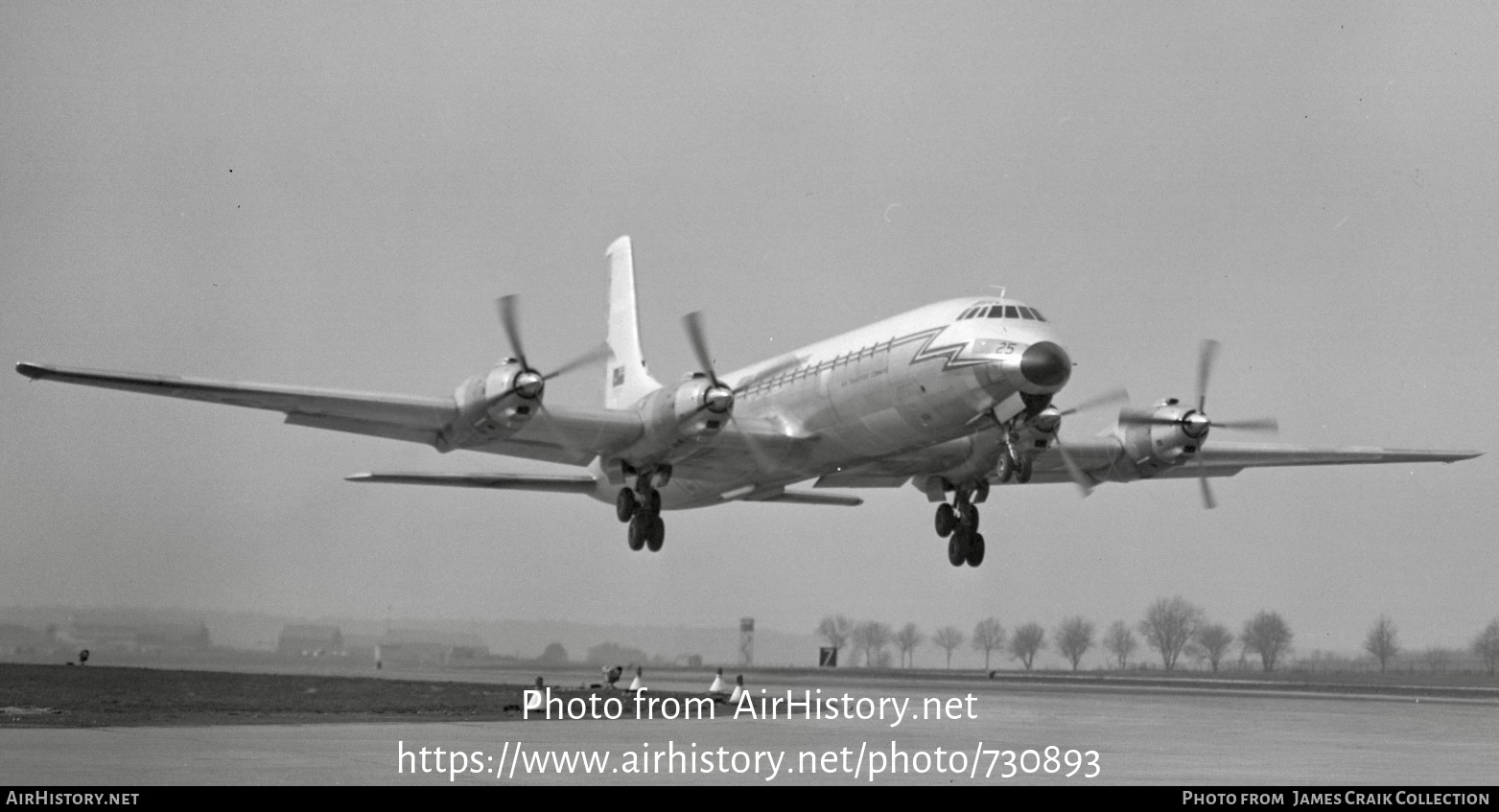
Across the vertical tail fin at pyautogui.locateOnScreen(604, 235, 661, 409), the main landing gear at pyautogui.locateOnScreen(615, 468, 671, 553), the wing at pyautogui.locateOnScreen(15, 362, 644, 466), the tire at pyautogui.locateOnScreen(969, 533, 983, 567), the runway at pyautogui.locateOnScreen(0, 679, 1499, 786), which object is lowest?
the runway at pyautogui.locateOnScreen(0, 679, 1499, 786)

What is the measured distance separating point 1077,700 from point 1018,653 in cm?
1123

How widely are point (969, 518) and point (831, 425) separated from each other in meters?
4.99

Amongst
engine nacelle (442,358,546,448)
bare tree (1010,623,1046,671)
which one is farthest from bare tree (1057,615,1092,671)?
engine nacelle (442,358,546,448)

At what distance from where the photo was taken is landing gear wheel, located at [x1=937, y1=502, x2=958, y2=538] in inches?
1309

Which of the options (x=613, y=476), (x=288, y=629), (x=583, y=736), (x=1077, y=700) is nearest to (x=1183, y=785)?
(x=583, y=736)

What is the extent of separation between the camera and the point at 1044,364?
1017 inches

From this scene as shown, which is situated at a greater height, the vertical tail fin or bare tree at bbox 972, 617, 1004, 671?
the vertical tail fin

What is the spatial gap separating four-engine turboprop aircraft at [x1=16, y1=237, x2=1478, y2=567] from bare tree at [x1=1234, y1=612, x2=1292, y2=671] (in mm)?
6545

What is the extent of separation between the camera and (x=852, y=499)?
34781 millimetres

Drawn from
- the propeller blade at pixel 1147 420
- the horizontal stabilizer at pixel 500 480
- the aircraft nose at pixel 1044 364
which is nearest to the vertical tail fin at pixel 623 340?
the horizontal stabilizer at pixel 500 480

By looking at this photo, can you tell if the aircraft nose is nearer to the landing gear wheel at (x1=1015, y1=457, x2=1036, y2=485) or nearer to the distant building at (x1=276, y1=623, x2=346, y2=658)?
the landing gear wheel at (x1=1015, y1=457, x2=1036, y2=485)

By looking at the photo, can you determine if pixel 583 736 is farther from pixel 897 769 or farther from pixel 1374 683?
pixel 1374 683

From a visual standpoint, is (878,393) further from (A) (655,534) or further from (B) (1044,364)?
(A) (655,534)

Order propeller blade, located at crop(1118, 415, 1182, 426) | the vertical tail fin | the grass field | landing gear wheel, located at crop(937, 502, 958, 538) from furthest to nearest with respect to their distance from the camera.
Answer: the vertical tail fin
landing gear wheel, located at crop(937, 502, 958, 538)
propeller blade, located at crop(1118, 415, 1182, 426)
the grass field
